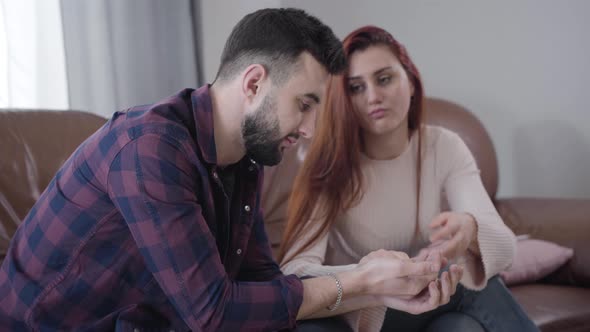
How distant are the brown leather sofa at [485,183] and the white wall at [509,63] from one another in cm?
38

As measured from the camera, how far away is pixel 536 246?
2.11 m

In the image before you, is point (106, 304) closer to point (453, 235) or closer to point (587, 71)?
point (453, 235)

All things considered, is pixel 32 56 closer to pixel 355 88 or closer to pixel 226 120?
pixel 355 88

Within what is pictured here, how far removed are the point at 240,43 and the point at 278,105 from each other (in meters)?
0.14

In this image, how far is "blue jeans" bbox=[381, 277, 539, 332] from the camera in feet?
4.79

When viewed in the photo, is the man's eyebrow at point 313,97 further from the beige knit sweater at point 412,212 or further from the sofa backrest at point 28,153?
the sofa backrest at point 28,153

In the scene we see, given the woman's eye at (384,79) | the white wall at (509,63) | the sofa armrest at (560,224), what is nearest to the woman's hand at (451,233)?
the woman's eye at (384,79)

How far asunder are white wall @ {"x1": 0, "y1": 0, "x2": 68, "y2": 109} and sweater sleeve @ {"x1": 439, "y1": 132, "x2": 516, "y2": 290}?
1.58 meters

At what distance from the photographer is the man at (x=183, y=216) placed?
1.02m

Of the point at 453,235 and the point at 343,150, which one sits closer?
the point at 453,235

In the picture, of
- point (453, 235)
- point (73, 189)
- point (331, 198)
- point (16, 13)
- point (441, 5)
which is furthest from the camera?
point (441, 5)

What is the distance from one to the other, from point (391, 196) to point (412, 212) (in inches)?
2.6

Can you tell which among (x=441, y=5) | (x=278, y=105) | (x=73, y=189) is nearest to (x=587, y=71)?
(x=441, y=5)

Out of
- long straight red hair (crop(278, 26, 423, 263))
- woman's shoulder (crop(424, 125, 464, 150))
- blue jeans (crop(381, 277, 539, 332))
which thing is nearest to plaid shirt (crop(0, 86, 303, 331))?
long straight red hair (crop(278, 26, 423, 263))
